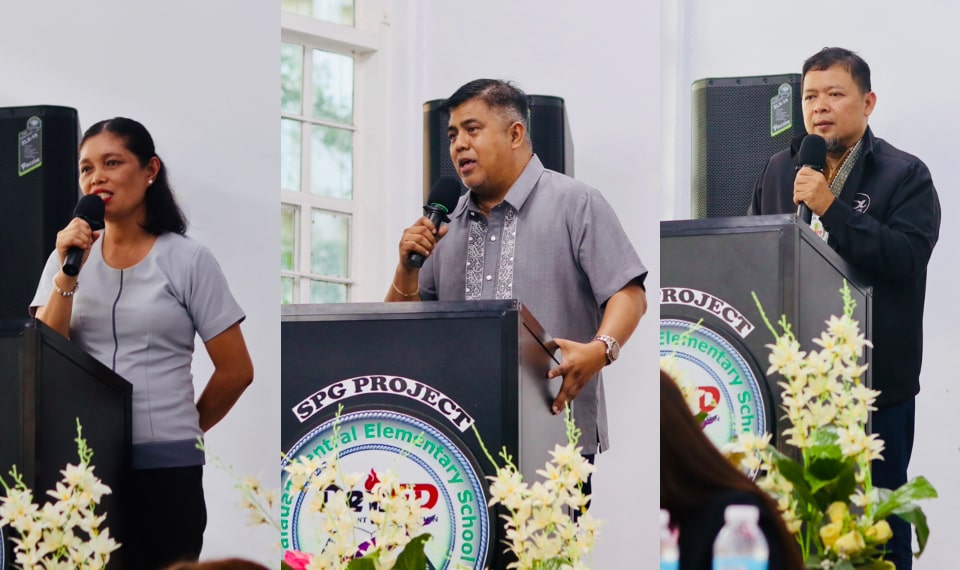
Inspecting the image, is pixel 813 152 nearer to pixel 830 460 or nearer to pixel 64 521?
pixel 830 460

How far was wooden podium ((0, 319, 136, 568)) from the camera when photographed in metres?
1.68

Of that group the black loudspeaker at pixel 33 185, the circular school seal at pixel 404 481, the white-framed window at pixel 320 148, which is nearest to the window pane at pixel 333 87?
the white-framed window at pixel 320 148

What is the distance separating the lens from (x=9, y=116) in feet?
5.97

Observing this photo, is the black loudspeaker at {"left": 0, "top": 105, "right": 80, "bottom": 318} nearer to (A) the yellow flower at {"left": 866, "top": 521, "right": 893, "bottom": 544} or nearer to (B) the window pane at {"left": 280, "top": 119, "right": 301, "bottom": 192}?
(B) the window pane at {"left": 280, "top": 119, "right": 301, "bottom": 192}

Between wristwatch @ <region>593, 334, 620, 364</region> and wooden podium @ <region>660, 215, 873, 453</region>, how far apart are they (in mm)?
156

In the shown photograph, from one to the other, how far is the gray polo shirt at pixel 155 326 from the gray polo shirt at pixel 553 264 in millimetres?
379

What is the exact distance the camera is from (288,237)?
200 centimetres

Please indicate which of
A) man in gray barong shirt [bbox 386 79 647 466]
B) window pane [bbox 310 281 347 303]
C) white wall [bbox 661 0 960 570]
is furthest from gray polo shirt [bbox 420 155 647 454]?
white wall [bbox 661 0 960 570]

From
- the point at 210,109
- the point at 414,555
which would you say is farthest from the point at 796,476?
the point at 210,109

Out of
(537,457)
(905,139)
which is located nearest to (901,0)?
(905,139)

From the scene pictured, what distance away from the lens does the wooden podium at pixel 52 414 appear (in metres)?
1.68

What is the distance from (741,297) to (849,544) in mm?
451

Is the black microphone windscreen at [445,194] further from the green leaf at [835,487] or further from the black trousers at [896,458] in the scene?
the black trousers at [896,458]

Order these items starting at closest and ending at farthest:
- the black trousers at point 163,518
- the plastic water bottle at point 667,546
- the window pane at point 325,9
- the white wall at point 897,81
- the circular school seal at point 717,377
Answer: the black trousers at point 163,518 < the plastic water bottle at point 667,546 < the window pane at point 325,9 < the circular school seal at point 717,377 < the white wall at point 897,81
